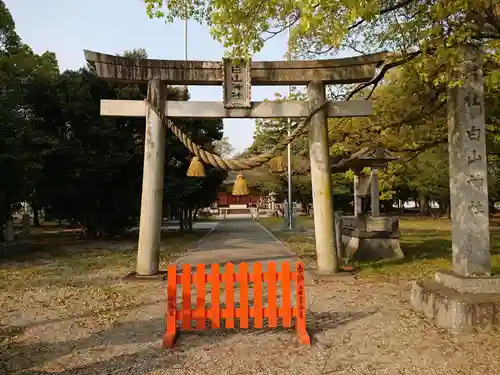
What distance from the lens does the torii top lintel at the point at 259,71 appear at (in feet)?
29.7

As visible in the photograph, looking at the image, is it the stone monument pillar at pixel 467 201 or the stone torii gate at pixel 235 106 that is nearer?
the stone monument pillar at pixel 467 201

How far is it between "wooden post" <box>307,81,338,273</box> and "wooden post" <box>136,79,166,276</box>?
346 cm

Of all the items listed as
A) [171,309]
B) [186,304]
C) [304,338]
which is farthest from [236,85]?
[304,338]

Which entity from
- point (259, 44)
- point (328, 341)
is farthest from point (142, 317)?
point (259, 44)

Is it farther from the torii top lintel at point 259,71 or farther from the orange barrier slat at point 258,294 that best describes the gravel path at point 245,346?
the torii top lintel at point 259,71

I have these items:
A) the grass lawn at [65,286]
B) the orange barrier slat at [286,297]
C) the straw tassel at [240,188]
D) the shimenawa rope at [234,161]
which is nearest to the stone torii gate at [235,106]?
the shimenawa rope at [234,161]

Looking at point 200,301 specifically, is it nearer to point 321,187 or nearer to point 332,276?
point 332,276

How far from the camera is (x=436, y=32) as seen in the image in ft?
17.6

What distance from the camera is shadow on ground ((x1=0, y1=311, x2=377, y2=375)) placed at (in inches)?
167

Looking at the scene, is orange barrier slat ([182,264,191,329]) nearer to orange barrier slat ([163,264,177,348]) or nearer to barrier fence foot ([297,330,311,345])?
orange barrier slat ([163,264,177,348])

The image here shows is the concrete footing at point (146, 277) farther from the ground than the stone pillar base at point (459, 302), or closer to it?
closer to it

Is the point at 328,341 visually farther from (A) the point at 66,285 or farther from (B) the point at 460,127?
(A) the point at 66,285

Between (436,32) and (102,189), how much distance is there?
1535 centimetres

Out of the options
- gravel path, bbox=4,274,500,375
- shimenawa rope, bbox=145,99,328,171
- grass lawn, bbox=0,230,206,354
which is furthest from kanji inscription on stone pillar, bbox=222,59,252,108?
gravel path, bbox=4,274,500,375
